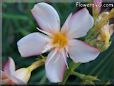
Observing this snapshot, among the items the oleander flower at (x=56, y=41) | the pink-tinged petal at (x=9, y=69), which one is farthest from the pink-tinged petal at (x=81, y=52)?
the pink-tinged petal at (x=9, y=69)

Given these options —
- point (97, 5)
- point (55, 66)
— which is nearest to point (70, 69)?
point (55, 66)

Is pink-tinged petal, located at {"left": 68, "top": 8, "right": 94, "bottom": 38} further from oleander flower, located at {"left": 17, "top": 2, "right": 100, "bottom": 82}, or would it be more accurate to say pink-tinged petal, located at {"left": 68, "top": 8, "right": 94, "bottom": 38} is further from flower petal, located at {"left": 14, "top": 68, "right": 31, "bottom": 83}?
flower petal, located at {"left": 14, "top": 68, "right": 31, "bottom": 83}

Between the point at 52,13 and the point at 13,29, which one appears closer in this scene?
the point at 52,13

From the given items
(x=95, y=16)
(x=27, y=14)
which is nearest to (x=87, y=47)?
(x=95, y=16)

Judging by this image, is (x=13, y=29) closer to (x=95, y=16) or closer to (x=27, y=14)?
(x=27, y=14)

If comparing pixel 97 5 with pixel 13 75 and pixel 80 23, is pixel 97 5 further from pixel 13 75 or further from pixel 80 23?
pixel 13 75

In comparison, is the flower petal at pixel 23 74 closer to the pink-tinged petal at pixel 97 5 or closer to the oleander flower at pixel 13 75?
the oleander flower at pixel 13 75
